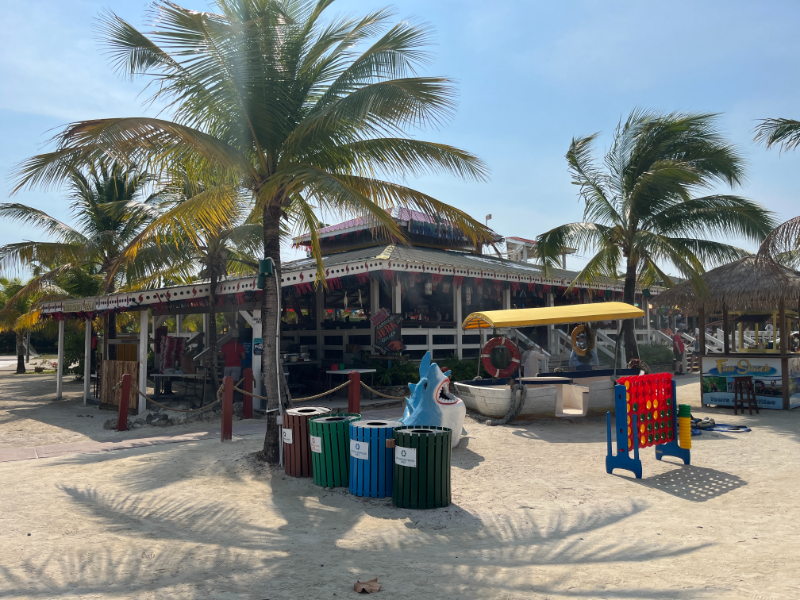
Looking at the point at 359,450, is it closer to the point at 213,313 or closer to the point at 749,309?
the point at 213,313

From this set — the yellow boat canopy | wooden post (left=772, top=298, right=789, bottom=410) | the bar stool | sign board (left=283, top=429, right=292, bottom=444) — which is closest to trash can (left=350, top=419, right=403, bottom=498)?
sign board (left=283, top=429, right=292, bottom=444)

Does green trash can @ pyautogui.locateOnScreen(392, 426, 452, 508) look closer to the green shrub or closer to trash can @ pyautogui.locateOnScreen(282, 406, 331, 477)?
trash can @ pyautogui.locateOnScreen(282, 406, 331, 477)

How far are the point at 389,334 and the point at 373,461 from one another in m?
8.46

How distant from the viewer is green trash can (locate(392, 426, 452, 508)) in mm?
5965

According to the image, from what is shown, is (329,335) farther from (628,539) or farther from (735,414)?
(628,539)

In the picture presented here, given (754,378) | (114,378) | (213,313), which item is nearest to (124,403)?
(114,378)

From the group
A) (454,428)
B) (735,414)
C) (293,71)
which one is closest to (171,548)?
(454,428)

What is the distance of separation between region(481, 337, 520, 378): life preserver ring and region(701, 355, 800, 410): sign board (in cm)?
468

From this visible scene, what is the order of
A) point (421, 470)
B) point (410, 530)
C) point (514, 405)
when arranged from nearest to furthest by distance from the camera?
point (410, 530) < point (421, 470) < point (514, 405)

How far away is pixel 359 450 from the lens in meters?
6.41

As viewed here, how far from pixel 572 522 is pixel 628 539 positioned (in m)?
0.62

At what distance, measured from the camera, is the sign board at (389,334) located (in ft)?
48.4

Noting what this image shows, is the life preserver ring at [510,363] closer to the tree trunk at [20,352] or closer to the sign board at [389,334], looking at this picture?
the sign board at [389,334]

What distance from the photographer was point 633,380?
750cm
